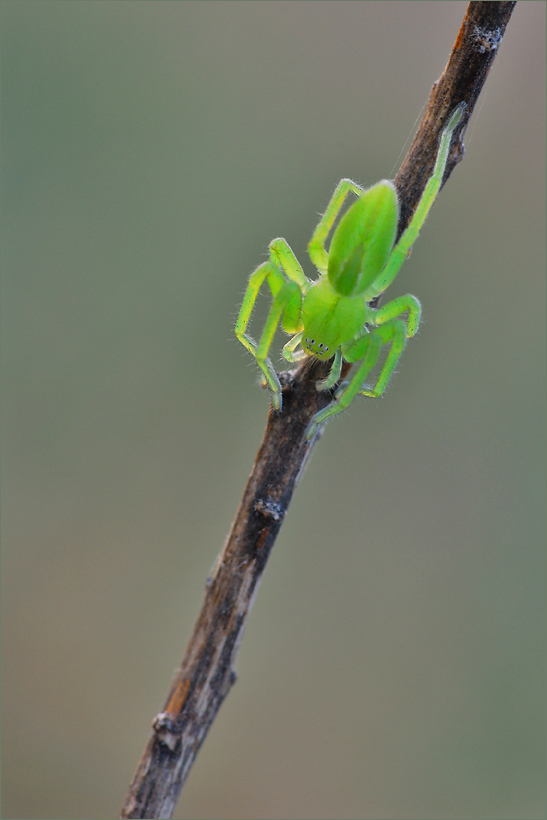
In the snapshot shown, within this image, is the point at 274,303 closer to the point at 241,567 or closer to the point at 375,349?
the point at 375,349

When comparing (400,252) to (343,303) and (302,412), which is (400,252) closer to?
(343,303)

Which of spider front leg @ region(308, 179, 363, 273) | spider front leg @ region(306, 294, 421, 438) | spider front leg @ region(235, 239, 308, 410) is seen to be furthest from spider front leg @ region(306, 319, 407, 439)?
spider front leg @ region(308, 179, 363, 273)

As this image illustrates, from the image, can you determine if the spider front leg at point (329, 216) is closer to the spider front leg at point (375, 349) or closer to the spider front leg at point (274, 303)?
the spider front leg at point (274, 303)

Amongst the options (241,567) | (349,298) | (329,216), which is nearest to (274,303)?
(349,298)

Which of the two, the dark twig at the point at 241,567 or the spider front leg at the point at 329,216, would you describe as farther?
the spider front leg at the point at 329,216

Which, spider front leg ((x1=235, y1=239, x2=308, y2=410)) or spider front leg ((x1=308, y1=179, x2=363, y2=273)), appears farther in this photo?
spider front leg ((x1=308, y1=179, x2=363, y2=273))

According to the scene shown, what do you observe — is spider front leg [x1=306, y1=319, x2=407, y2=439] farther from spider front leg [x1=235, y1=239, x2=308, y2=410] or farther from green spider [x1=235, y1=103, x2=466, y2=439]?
spider front leg [x1=235, y1=239, x2=308, y2=410]

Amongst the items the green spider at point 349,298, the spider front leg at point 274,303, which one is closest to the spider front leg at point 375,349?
the green spider at point 349,298

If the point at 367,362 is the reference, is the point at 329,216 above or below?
above
